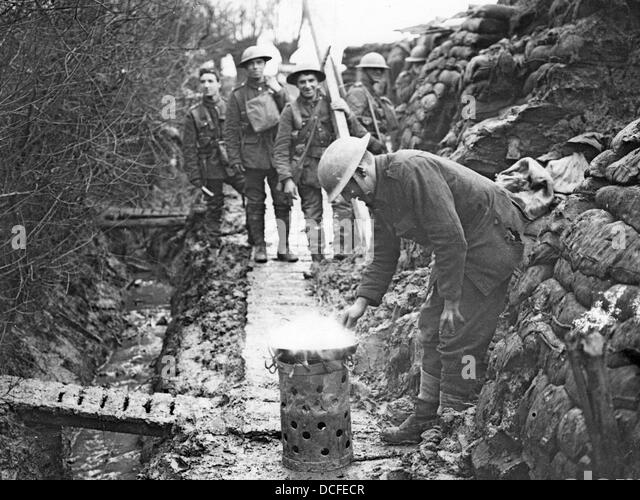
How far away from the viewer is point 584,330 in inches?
149

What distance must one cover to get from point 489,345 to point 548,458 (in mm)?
1473

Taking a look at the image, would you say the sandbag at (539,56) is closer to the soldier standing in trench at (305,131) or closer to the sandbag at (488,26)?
the sandbag at (488,26)

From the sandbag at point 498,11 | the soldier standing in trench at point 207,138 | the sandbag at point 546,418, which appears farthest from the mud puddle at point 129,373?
the sandbag at point 498,11

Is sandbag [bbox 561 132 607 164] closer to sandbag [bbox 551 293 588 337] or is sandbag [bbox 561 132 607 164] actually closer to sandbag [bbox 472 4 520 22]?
sandbag [bbox 551 293 588 337]

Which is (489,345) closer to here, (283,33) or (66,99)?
(66,99)

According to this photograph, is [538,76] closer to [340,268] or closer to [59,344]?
[340,268]

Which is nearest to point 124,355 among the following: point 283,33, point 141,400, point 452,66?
point 141,400

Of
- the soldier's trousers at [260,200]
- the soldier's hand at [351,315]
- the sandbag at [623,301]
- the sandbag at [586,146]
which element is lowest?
the soldier's trousers at [260,200]

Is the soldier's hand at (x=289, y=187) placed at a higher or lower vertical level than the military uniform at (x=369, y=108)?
lower

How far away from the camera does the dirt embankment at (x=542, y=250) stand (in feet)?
12.1

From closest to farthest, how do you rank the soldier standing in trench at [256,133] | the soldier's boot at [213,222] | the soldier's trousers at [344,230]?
1. the soldier's trousers at [344,230]
2. the soldier standing in trench at [256,133]
3. the soldier's boot at [213,222]

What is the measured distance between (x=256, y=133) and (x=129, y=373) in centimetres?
352

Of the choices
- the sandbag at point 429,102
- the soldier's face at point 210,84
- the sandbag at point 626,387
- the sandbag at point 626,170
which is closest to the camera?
the sandbag at point 626,387

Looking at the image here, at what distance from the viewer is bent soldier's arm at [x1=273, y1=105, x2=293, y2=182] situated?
938 centimetres
